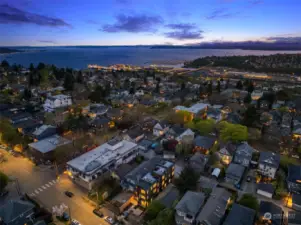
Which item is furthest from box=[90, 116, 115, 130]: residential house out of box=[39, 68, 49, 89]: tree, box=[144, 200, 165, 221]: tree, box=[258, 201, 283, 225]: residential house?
box=[39, 68, 49, 89]: tree

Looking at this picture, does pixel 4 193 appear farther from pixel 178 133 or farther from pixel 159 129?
pixel 178 133

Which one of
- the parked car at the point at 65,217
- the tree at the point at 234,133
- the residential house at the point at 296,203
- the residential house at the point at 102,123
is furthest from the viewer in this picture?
the residential house at the point at 102,123

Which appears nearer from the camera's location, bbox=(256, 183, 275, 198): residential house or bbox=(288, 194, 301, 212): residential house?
bbox=(288, 194, 301, 212): residential house

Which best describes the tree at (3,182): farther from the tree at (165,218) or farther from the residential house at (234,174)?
the residential house at (234,174)

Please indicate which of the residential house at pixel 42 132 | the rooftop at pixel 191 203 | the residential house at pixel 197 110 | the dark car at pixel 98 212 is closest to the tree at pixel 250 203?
the rooftop at pixel 191 203

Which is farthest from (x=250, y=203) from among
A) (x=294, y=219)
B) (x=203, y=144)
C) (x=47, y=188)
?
(x=47, y=188)

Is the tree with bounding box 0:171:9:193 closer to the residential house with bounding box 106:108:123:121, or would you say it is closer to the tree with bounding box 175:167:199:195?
the tree with bounding box 175:167:199:195
